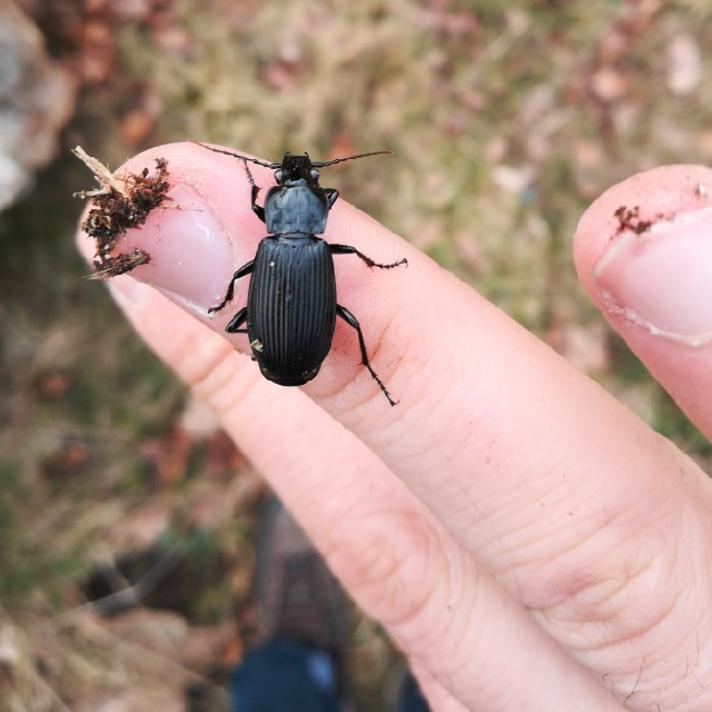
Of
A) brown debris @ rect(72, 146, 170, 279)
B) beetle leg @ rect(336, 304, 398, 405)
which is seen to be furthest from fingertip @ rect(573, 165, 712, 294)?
brown debris @ rect(72, 146, 170, 279)

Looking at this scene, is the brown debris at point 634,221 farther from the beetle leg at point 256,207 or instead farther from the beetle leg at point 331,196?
the beetle leg at point 256,207

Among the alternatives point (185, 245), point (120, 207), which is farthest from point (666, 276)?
point (120, 207)

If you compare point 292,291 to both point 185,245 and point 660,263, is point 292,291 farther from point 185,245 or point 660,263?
point 660,263

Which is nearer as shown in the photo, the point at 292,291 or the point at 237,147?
the point at 292,291

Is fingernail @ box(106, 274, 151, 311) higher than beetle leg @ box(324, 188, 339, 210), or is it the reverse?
beetle leg @ box(324, 188, 339, 210)

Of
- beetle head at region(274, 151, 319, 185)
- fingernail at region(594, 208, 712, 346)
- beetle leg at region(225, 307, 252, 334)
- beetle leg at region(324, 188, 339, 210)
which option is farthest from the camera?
beetle head at region(274, 151, 319, 185)

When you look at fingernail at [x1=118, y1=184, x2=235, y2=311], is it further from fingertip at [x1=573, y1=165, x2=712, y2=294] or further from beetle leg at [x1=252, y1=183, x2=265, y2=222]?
fingertip at [x1=573, y1=165, x2=712, y2=294]

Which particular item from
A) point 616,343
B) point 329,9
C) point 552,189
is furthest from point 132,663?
point 329,9
